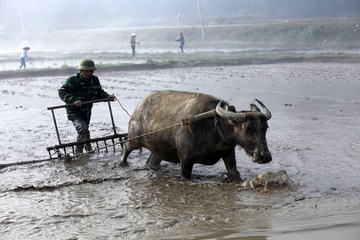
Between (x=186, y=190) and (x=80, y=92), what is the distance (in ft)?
8.81

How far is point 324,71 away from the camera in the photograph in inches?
587

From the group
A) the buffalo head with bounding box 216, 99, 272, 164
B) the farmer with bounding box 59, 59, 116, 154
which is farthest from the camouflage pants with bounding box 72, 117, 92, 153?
the buffalo head with bounding box 216, 99, 272, 164

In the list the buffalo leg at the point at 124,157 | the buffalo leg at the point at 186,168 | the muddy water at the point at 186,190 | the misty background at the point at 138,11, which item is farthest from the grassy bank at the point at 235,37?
the buffalo leg at the point at 186,168

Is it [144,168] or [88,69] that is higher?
[88,69]

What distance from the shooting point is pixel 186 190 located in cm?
457

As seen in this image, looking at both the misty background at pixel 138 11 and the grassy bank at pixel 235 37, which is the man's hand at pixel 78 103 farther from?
the misty background at pixel 138 11

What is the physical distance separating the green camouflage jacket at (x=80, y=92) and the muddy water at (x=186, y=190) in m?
0.77

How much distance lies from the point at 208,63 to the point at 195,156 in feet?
47.6

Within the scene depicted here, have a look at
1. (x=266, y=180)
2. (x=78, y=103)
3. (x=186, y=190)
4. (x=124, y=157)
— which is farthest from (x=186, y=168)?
(x=78, y=103)

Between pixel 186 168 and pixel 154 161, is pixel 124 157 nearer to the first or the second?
pixel 154 161

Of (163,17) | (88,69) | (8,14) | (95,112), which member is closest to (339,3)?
(163,17)

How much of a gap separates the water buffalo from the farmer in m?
0.96

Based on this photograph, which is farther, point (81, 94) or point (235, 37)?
point (235, 37)

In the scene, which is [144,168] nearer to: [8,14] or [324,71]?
[324,71]
